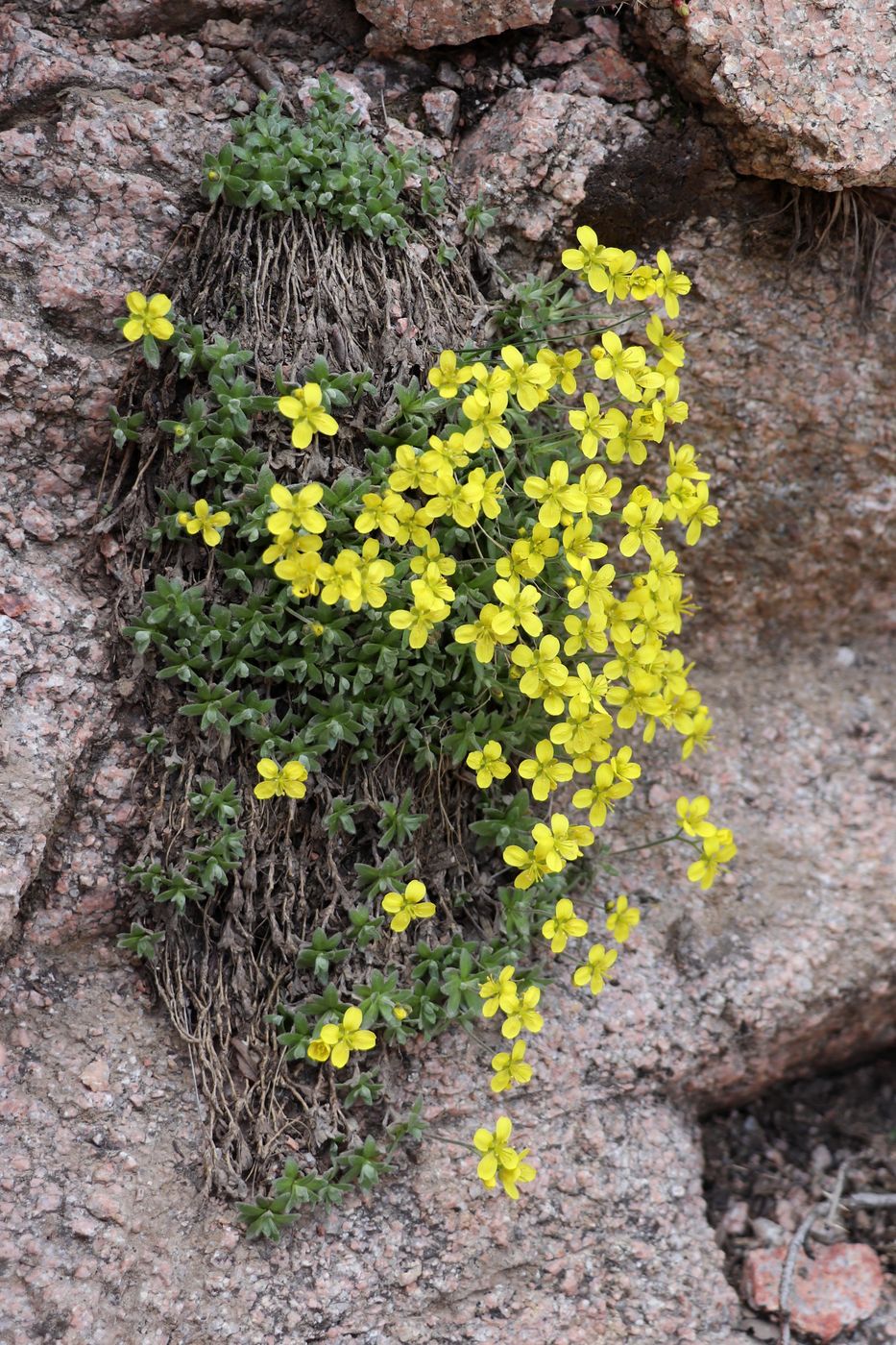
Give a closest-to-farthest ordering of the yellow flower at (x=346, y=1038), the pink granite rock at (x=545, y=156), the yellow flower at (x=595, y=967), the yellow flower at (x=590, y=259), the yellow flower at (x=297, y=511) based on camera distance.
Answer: the yellow flower at (x=297, y=511), the yellow flower at (x=346, y=1038), the yellow flower at (x=590, y=259), the yellow flower at (x=595, y=967), the pink granite rock at (x=545, y=156)

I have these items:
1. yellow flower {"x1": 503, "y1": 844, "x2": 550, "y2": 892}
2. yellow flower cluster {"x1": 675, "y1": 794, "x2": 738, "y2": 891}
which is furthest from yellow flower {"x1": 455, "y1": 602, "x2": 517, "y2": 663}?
yellow flower cluster {"x1": 675, "y1": 794, "x2": 738, "y2": 891}

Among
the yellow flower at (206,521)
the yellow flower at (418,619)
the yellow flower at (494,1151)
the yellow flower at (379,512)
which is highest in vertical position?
the yellow flower at (379,512)

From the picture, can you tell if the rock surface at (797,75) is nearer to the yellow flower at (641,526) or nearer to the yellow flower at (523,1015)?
the yellow flower at (641,526)

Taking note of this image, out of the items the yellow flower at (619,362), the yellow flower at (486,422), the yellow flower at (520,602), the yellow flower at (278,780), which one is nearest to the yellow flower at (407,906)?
the yellow flower at (278,780)

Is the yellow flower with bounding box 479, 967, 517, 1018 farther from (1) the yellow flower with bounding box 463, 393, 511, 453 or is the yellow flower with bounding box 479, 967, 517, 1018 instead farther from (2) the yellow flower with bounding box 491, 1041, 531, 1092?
(1) the yellow flower with bounding box 463, 393, 511, 453

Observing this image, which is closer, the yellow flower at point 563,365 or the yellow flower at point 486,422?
the yellow flower at point 486,422

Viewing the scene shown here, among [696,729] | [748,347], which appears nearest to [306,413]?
[696,729]

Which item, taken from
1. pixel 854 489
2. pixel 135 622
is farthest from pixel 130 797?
pixel 854 489

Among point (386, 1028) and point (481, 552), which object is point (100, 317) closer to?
point (481, 552)
